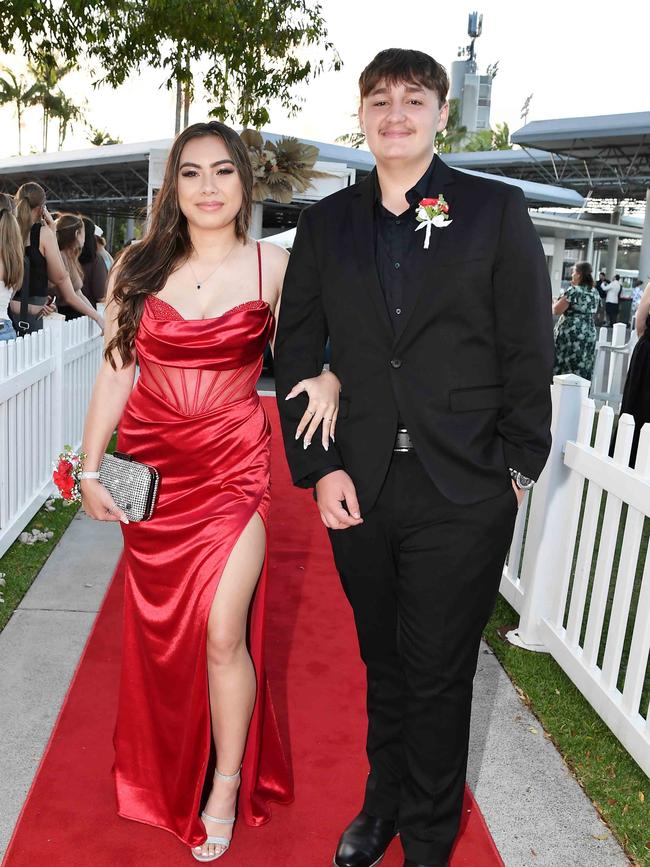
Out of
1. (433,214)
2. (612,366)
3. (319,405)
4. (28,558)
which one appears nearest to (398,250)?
(433,214)

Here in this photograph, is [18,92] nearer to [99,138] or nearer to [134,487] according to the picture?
[99,138]

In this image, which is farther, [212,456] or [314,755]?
[314,755]

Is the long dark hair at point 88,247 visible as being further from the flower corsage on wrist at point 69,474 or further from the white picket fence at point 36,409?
the flower corsage on wrist at point 69,474

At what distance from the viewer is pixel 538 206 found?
120 feet

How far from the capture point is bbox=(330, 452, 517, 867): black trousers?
2.36 m

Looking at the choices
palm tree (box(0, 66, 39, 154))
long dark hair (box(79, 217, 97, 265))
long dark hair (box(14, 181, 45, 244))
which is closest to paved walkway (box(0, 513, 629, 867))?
long dark hair (box(14, 181, 45, 244))

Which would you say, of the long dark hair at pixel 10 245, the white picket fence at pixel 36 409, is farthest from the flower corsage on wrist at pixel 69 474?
the long dark hair at pixel 10 245

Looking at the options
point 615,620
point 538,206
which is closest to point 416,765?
point 615,620

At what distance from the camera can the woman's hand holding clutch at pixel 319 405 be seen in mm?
2389

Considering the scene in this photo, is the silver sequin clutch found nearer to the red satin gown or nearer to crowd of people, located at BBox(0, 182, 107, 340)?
the red satin gown

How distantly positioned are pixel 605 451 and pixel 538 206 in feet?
114

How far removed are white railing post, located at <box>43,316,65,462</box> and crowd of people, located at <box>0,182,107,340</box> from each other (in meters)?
0.27

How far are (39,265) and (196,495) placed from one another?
529 centimetres

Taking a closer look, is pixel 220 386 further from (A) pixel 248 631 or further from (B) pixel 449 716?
(B) pixel 449 716
